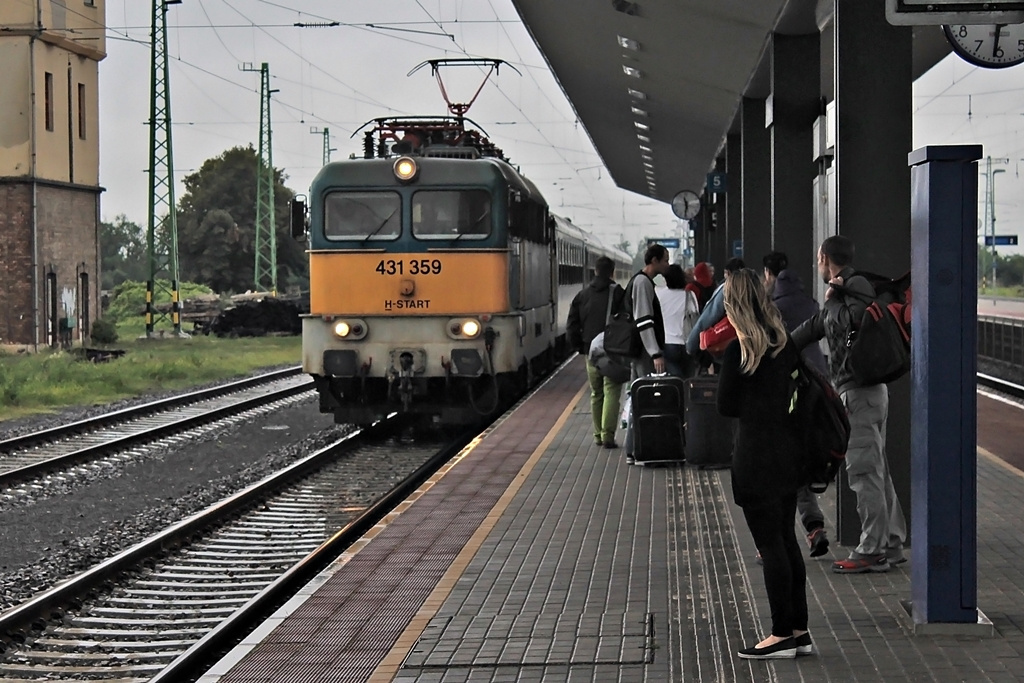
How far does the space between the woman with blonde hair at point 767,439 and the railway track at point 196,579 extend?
275 centimetres

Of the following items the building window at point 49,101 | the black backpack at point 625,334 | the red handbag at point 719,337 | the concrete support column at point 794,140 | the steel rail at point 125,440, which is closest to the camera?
the red handbag at point 719,337

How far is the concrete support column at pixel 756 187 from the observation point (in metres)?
18.6

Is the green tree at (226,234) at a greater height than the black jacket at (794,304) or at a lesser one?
greater

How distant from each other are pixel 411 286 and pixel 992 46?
730cm

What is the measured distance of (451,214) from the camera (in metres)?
16.5

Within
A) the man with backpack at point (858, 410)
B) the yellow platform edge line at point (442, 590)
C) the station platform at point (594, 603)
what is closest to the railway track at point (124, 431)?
the yellow platform edge line at point (442, 590)

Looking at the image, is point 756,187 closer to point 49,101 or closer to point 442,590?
point 442,590

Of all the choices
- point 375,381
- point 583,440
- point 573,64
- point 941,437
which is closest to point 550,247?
point 573,64

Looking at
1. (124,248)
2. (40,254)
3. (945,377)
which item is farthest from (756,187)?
(124,248)

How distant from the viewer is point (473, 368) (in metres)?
16.1

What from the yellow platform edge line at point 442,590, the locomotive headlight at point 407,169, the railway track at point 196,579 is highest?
the locomotive headlight at point 407,169

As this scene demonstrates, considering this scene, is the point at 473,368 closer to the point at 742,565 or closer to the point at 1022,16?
the point at 742,565

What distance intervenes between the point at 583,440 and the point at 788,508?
8.67 metres

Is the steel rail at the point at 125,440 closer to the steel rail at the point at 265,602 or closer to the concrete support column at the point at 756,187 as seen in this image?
Result: the steel rail at the point at 265,602
